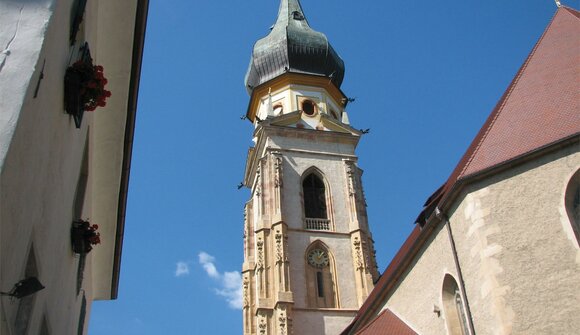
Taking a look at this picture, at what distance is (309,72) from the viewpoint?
29.4m

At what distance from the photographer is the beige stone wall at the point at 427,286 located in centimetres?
1163

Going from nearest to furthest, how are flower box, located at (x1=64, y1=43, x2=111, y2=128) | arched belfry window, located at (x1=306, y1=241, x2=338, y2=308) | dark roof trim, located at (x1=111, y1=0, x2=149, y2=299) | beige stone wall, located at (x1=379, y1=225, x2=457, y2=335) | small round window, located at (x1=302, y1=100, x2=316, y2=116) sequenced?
flower box, located at (x1=64, y1=43, x2=111, y2=128) → dark roof trim, located at (x1=111, y1=0, x2=149, y2=299) → beige stone wall, located at (x1=379, y1=225, x2=457, y2=335) → arched belfry window, located at (x1=306, y1=241, x2=338, y2=308) → small round window, located at (x1=302, y1=100, x2=316, y2=116)

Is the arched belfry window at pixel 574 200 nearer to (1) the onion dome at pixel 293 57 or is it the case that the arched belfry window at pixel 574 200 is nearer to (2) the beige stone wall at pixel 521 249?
(2) the beige stone wall at pixel 521 249

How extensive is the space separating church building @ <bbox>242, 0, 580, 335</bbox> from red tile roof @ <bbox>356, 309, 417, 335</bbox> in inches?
1.5

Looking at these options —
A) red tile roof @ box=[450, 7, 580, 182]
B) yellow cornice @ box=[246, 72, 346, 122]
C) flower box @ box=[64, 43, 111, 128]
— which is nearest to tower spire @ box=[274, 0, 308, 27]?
yellow cornice @ box=[246, 72, 346, 122]

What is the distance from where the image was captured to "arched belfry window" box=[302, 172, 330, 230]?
79.2 ft

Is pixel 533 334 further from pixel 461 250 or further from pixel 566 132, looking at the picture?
pixel 566 132

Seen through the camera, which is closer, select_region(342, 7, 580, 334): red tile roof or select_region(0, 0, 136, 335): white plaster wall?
select_region(0, 0, 136, 335): white plaster wall

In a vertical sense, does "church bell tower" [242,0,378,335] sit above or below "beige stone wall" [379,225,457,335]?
above

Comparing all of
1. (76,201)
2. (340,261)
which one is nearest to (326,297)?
(340,261)

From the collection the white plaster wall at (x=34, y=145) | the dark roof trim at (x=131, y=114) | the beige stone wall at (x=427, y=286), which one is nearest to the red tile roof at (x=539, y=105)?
the beige stone wall at (x=427, y=286)

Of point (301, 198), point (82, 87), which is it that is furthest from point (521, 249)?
point (301, 198)

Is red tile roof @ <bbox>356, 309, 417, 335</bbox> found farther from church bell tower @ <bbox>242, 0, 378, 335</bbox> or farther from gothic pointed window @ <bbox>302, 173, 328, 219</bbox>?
gothic pointed window @ <bbox>302, 173, 328, 219</bbox>

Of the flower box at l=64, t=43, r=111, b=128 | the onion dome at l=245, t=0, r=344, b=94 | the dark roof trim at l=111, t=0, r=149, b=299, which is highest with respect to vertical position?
the onion dome at l=245, t=0, r=344, b=94
